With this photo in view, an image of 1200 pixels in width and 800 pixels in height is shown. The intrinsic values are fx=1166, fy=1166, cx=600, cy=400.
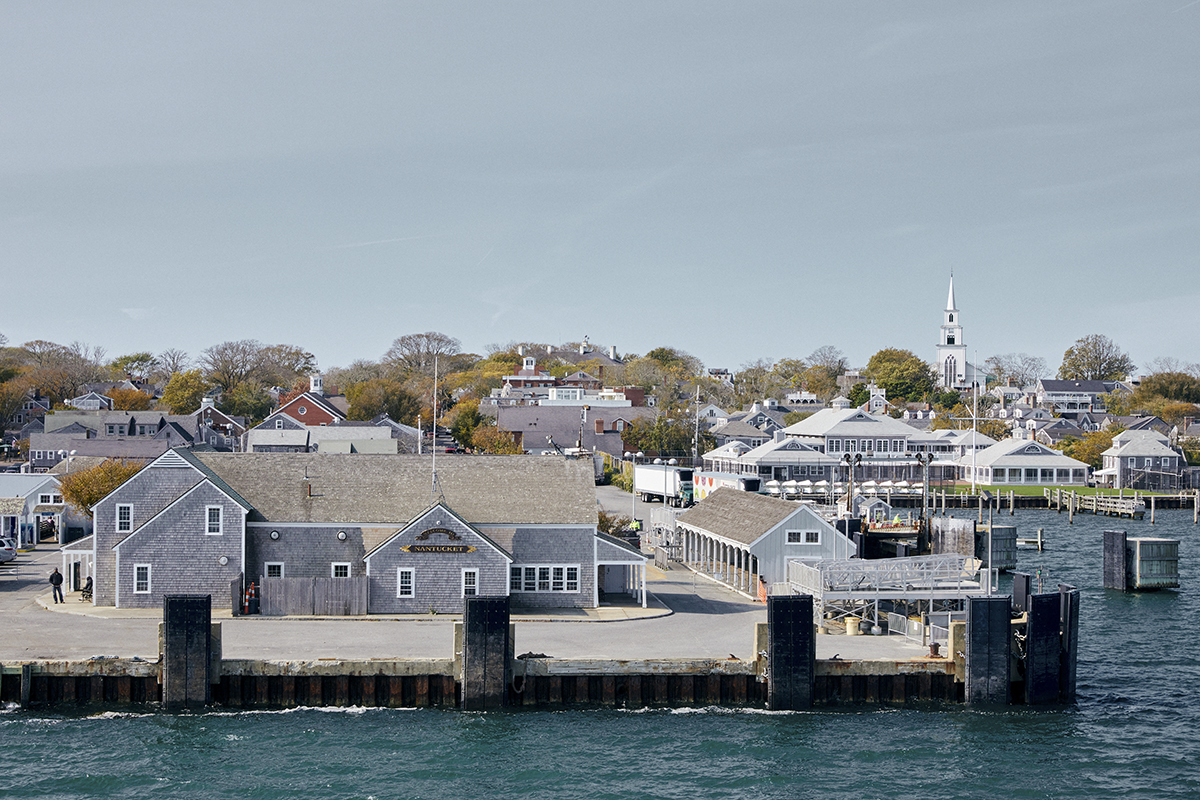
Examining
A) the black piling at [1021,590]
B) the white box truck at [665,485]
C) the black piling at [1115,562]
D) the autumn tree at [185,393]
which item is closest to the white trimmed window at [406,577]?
the black piling at [1021,590]

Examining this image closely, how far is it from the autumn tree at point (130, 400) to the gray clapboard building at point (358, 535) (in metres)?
116

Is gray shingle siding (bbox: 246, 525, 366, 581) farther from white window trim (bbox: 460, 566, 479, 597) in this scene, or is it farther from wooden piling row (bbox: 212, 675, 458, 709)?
wooden piling row (bbox: 212, 675, 458, 709)

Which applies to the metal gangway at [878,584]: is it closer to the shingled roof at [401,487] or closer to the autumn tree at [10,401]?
the shingled roof at [401,487]

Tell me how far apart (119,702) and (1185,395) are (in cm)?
17930

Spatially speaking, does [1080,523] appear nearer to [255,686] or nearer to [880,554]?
[880,554]

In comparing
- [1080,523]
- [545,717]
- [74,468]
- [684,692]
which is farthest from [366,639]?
[1080,523]

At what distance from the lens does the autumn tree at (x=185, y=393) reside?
6058 inches

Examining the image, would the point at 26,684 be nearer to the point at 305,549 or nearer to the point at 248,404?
the point at 305,549

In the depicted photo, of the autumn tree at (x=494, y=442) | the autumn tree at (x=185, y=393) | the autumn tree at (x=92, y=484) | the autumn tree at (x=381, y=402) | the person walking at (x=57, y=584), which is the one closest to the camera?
the person walking at (x=57, y=584)

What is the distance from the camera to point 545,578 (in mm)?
43562

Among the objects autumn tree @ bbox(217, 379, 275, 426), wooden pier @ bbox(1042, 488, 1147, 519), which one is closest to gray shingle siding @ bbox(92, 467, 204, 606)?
wooden pier @ bbox(1042, 488, 1147, 519)

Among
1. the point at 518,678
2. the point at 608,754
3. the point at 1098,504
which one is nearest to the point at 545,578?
the point at 518,678

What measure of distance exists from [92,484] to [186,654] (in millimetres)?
33569

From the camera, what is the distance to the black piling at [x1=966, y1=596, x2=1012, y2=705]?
3344 centimetres
